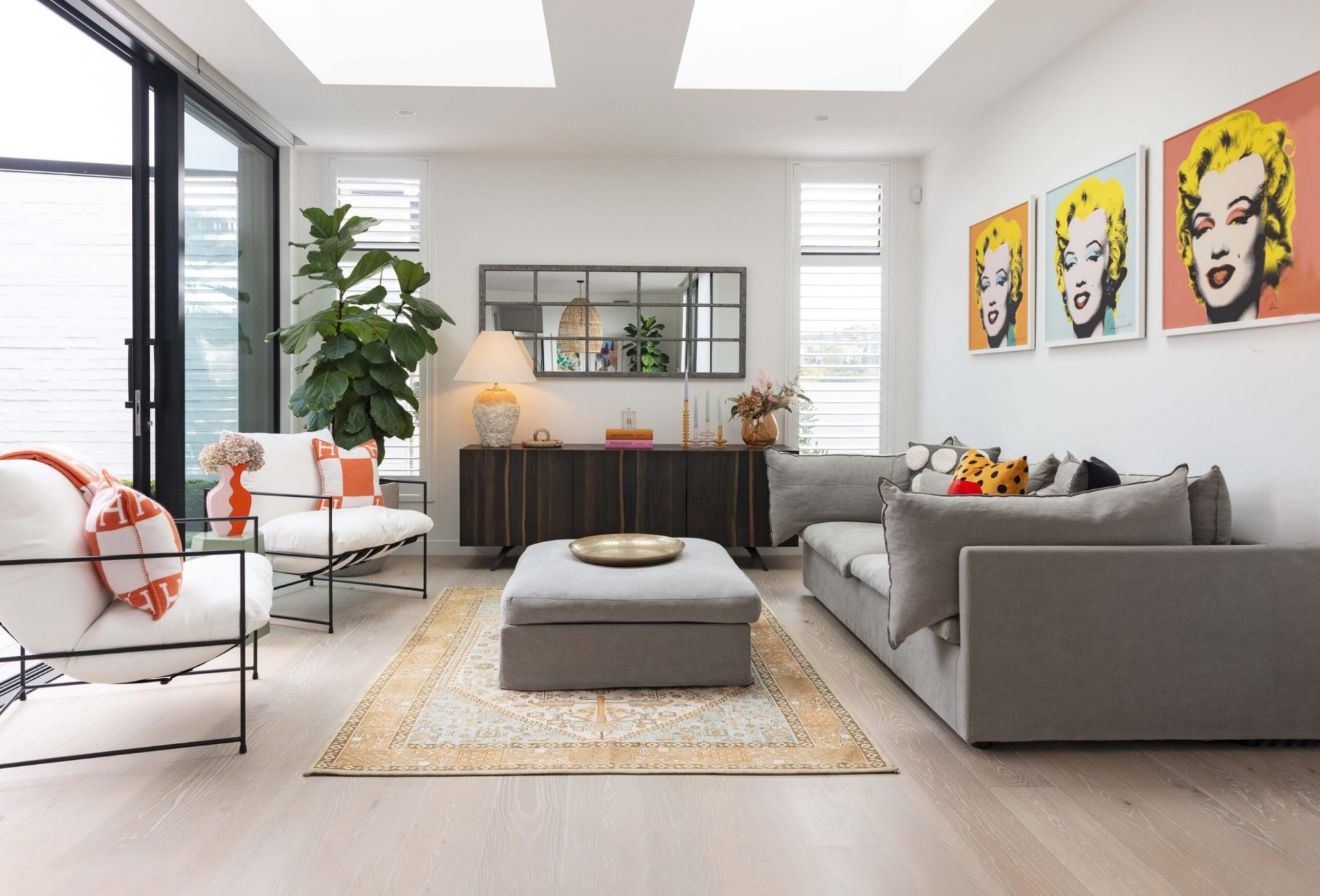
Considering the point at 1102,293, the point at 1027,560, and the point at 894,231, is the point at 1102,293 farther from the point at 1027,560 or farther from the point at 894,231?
the point at 894,231

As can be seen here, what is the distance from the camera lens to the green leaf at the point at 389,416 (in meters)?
4.98

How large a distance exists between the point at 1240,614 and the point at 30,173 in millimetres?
4593

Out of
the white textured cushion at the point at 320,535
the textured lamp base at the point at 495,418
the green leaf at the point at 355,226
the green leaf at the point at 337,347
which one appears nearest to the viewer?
the white textured cushion at the point at 320,535

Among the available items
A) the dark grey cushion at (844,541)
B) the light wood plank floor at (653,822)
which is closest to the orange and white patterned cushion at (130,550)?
the light wood plank floor at (653,822)

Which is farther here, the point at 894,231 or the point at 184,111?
the point at 894,231

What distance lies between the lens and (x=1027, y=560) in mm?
2424

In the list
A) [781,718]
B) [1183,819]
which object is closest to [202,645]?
[781,718]

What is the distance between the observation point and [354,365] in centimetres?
496

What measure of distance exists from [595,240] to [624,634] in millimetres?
3374

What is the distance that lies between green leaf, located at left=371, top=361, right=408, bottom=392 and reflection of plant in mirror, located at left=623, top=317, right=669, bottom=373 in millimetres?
1452

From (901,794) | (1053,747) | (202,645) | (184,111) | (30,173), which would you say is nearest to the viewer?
(901,794)

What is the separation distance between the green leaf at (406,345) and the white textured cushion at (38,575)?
270 cm

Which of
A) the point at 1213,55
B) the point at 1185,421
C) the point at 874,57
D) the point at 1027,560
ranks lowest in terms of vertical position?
the point at 1027,560

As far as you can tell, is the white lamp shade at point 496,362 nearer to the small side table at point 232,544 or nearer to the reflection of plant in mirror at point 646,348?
the reflection of plant in mirror at point 646,348
